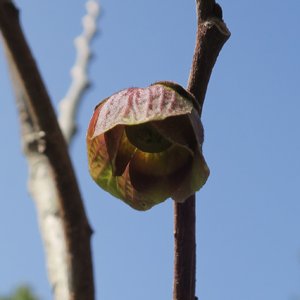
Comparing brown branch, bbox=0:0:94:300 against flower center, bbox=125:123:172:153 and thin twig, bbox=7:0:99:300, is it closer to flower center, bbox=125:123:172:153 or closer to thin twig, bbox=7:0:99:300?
thin twig, bbox=7:0:99:300

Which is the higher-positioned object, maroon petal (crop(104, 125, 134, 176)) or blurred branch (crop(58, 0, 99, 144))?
blurred branch (crop(58, 0, 99, 144))

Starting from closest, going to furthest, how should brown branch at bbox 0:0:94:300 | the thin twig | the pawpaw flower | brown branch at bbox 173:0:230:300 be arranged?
brown branch at bbox 0:0:94:300
brown branch at bbox 173:0:230:300
the pawpaw flower
the thin twig

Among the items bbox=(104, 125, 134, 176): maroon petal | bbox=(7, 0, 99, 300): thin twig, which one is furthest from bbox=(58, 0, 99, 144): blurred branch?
bbox=(104, 125, 134, 176): maroon petal

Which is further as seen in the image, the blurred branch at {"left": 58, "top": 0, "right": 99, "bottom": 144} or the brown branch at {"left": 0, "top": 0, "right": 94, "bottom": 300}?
the blurred branch at {"left": 58, "top": 0, "right": 99, "bottom": 144}

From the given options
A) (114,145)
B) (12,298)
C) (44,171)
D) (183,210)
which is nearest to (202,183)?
(183,210)

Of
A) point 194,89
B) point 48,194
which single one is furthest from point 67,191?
point 48,194

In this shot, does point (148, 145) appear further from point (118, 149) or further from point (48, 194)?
point (48, 194)

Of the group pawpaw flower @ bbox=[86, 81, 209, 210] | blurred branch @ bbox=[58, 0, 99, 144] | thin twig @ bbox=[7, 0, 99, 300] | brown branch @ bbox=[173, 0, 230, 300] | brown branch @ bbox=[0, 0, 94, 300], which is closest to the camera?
brown branch @ bbox=[0, 0, 94, 300]

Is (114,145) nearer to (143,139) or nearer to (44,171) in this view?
(143,139)

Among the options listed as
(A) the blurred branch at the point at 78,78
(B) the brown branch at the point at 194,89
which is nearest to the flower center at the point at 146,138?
(B) the brown branch at the point at 194,89
